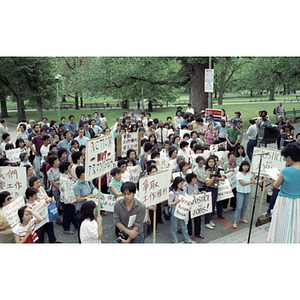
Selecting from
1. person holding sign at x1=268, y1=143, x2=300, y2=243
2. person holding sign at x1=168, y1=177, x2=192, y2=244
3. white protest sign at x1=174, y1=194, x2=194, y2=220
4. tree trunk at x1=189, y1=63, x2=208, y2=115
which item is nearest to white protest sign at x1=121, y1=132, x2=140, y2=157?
person holding sign at x1=168, y1=177, x2=192, y2=244

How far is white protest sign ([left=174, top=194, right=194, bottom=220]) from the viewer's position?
20.6ft

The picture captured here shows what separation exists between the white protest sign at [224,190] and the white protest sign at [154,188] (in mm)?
1876

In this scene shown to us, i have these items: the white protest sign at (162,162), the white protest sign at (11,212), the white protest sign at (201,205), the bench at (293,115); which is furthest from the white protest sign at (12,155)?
the bench at (293,115)

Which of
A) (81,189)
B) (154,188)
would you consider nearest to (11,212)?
(81,189)

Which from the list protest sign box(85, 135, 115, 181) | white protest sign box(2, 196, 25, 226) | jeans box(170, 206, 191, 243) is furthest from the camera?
jeans box(170, 206, 191, 243)

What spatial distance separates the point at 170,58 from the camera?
61.4ft

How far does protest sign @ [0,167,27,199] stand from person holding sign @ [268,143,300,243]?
16.8 feet

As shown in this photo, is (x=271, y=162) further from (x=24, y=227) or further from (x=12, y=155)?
(x=12, y=155)

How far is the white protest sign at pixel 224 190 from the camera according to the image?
7.54m

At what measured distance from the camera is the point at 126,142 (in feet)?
34.2

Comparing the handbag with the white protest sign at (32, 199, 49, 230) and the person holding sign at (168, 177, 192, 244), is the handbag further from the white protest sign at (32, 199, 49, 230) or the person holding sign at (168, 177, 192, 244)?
the person holding sign at (168, 177, 192, 244)

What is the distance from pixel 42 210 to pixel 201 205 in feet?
10.6

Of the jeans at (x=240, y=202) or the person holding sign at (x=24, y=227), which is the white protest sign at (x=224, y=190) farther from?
the person holding sign at (x=24, y=227)

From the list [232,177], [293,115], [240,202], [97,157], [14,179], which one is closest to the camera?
[97,157]
